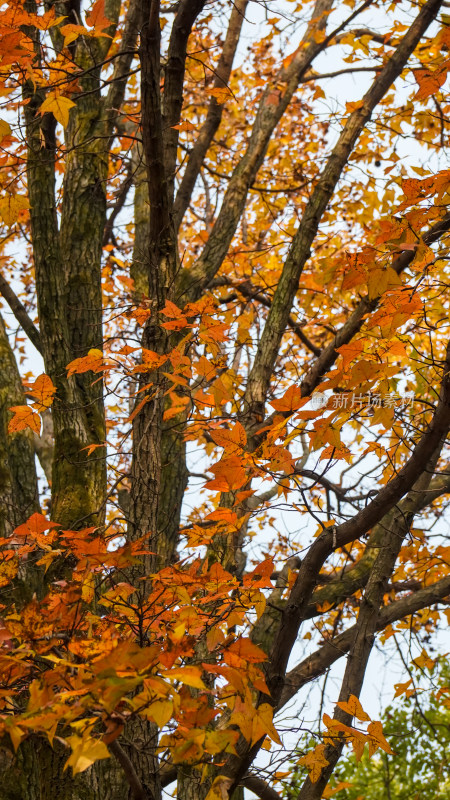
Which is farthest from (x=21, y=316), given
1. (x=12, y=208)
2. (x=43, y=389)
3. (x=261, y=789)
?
(x=261, y=789)

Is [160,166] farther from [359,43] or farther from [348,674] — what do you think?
[359,43]

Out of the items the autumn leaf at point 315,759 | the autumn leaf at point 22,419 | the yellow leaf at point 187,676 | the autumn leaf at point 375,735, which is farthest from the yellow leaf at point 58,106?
the autumn leaf at point 315,759

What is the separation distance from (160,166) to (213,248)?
1.60 meters

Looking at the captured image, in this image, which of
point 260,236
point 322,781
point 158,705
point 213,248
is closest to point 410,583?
point 322,781

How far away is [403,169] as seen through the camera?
5145mm

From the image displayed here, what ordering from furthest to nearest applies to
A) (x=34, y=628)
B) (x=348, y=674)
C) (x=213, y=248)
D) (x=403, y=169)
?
(x=403, y=169) < (x=213, y=248) < (x=348, y=674) < (x=34, y=628)

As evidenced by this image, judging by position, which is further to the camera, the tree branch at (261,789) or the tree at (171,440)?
the tree branch at (261,789)

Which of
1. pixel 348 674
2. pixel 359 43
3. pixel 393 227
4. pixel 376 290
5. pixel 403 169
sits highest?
pixel 359 43

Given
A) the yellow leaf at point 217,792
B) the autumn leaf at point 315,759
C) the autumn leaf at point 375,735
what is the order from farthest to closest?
the autumn leaf at point 315,759 < the autumn leaf at point 375,735 < the yellow leaf at point 217,792

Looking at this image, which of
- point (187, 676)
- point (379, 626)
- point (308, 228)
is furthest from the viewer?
point (308, 228)

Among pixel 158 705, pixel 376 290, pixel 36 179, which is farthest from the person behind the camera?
pixel 36 179

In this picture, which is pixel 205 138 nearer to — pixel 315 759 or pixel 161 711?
pixel 315 759

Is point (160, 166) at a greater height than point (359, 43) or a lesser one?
lesser

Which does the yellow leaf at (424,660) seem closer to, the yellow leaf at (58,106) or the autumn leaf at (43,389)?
the autumn leaf at (43,389)
